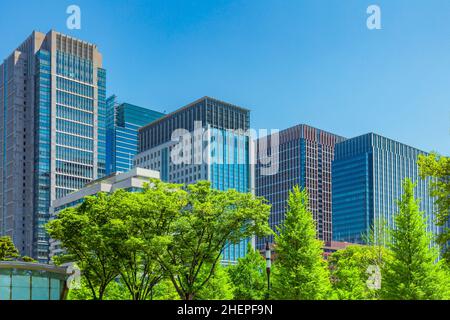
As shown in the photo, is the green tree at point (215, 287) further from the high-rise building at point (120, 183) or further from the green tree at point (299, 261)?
the high-rise building at point (120, 183)

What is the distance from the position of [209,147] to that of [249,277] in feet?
369

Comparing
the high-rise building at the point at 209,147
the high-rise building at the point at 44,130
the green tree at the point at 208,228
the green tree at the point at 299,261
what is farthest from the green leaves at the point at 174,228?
the high-rise building at the point at 44,130

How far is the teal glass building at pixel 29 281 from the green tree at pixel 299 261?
50.1 ft

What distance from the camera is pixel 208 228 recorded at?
4028cm

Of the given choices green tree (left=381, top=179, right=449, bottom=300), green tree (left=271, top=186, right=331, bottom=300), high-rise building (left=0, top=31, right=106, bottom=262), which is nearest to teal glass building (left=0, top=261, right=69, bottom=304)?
green tree (left=271, top=186, right=331, bottom=300)

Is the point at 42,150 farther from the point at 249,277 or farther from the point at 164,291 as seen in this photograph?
the point at 249,277

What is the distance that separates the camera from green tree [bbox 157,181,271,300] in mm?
40000

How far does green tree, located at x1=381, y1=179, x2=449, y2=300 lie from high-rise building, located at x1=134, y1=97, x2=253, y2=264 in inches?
4748

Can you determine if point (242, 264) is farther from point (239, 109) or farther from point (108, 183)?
point (239, 109)

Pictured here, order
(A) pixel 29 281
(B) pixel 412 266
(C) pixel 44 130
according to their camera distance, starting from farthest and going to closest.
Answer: (C) pixel 44 130
(A) pixel 29 281
(B) pixel 412 266

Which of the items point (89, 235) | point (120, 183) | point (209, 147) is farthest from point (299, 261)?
point (209, 147)

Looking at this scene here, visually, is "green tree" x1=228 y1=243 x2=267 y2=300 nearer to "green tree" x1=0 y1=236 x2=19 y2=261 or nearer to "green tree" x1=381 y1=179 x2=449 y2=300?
"green tree" x1=381 y1=179 x2=449 y2=300
